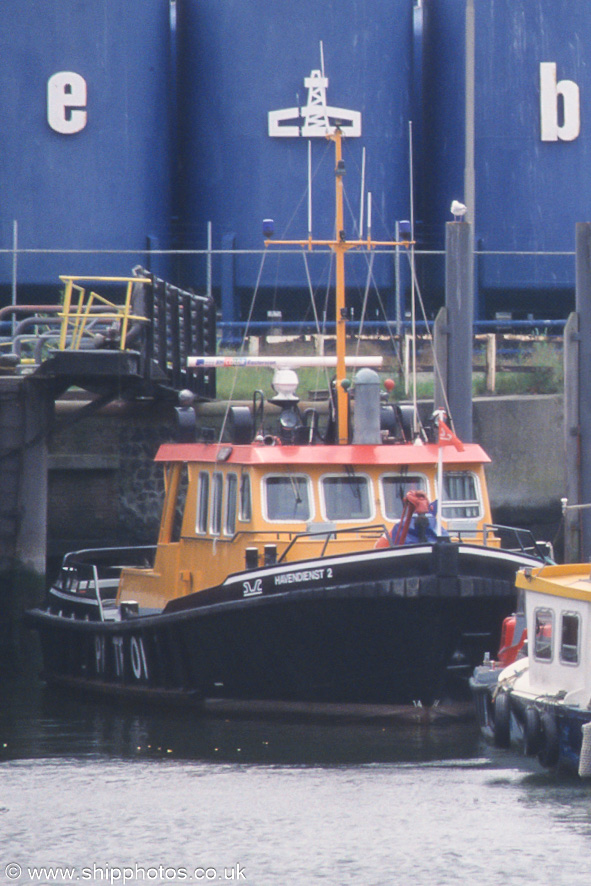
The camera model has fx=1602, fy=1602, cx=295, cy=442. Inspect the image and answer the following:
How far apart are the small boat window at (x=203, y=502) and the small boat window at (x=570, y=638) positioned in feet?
15.0

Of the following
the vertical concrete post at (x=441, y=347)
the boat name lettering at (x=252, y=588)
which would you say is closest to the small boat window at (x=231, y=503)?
the boat name lettering at (x=252, y=588)

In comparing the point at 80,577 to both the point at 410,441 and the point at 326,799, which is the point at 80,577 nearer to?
the point at 410,441

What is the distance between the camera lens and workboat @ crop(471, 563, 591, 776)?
12.1 meters

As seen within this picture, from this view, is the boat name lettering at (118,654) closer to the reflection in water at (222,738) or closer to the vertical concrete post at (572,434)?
the reflection in water at (222,738)

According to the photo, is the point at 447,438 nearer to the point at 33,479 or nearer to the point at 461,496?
the point at 461,496

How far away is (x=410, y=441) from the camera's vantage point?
52.9 feet

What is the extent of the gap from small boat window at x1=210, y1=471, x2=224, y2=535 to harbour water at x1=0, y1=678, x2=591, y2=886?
190 centimetres

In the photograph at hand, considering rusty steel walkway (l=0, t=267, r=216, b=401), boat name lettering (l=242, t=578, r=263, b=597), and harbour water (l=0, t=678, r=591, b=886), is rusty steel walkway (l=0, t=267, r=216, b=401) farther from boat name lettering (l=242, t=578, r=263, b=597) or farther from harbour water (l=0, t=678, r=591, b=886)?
harbour water (l=0, t=678, r=591, b=886)

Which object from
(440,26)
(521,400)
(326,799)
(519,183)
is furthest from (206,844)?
(440,26)

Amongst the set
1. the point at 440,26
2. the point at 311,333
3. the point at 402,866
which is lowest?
the point at 402,866

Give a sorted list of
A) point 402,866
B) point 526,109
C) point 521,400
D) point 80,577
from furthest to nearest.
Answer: point 526,109, point 521,400, point 80,577, point 402,866

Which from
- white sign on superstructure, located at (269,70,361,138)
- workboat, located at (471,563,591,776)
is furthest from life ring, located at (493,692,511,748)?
white sign on superstructure, located at (269,70,361,138)

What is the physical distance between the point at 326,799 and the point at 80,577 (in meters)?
6.52

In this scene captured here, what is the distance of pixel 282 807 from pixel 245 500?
4135 mm
